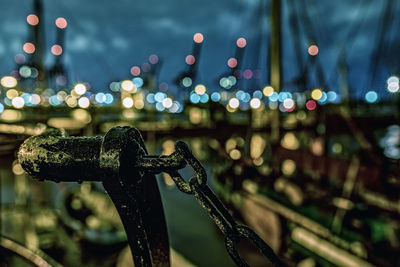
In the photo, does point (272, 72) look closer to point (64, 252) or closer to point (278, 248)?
Result: point (278, 248)

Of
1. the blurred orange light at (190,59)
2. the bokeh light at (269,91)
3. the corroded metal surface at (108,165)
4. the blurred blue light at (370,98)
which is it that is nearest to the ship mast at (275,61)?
the bokeh light at (269,91)

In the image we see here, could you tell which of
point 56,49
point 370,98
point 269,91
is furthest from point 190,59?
point 269,91

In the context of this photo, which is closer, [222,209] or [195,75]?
[222,209]

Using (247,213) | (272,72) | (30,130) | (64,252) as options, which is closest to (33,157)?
(30,130)

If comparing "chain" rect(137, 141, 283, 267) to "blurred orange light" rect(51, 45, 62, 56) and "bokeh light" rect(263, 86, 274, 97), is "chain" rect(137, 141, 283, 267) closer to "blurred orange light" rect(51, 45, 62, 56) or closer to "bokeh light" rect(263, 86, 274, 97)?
"bokeh light" rect(263, 86, 274, 97)

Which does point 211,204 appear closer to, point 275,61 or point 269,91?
point 275,61

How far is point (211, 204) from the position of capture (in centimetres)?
96

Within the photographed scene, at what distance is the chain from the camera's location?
0.94 m

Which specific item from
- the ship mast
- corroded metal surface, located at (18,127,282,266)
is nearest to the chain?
corroded metal surface, located at (18,127,282,266)

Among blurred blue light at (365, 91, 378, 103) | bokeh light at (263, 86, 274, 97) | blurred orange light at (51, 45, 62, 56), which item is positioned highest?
blurred orange light at (51, 45, 62, 56)

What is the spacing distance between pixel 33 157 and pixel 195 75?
8812cm

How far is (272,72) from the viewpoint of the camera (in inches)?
463

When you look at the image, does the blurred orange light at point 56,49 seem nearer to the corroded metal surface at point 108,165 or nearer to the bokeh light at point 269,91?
the bokeh light at point 269,91

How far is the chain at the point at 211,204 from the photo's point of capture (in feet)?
3.08
